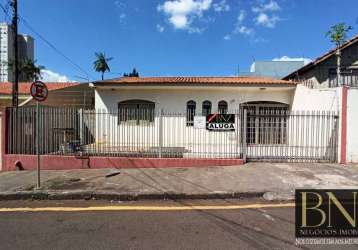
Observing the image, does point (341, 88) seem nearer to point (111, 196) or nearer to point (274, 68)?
point (111, 196)

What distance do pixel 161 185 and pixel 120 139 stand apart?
13.2 ft

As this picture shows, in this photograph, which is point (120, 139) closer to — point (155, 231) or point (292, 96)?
point (155, 231)

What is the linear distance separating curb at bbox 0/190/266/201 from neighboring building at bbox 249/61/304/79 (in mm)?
24991

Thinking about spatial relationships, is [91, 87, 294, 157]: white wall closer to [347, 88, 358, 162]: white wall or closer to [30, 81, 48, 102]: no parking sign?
[30, 81, 48, 102]: no parking sign

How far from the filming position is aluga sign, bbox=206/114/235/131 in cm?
904

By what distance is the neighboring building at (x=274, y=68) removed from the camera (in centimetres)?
2866

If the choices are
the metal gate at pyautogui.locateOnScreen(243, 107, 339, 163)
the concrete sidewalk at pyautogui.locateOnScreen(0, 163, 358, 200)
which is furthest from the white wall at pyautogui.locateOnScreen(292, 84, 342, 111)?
the concrete sidewalk at pyautogui.locateOnScreen(0, 163, 358, 200)

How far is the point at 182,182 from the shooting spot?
22.4ft

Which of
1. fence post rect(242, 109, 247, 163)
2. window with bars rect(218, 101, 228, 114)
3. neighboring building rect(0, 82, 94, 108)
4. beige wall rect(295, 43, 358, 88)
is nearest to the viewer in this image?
fence post rect(242, 109, 247, 163)

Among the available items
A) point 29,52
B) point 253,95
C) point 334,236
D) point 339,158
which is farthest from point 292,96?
point 29,52

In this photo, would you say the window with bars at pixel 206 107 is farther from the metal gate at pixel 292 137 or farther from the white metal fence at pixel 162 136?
the metal gate at pixel 292 137

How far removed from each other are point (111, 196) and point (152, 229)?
6.70 feet

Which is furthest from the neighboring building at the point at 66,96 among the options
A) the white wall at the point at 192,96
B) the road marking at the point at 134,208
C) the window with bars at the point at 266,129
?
the road marking at the point at 134,208

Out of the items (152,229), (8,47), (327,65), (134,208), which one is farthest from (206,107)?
(8,47)
